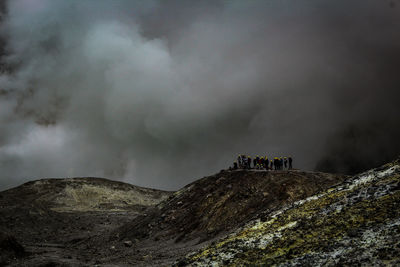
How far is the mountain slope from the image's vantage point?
6215 mm

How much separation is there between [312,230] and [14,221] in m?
63.8

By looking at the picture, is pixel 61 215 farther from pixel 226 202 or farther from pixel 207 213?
pixel 226 202

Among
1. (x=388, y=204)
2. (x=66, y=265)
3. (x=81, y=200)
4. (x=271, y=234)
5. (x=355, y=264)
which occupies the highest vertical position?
(x=81, y=200)

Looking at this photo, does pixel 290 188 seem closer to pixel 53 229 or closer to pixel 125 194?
pixel 53 229

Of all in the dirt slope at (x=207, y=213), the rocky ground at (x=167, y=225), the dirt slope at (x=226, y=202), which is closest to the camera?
the rocky ground at (x=167, y=225)

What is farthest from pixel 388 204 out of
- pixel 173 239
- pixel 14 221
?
pixel 14 221

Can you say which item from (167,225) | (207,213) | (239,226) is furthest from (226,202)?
(239,226)

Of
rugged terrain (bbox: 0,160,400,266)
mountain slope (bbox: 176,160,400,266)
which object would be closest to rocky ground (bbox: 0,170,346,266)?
rugged terrain (bbox: 0,160,400,266)

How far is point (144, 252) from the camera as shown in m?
27.7

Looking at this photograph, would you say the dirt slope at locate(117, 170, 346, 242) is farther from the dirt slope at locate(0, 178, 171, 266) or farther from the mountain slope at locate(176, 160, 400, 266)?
the mountain slope at locate(176, 160, 400, 266)

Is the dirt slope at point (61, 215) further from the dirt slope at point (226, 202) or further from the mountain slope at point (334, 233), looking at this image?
the mountain slope at point (334, 233)

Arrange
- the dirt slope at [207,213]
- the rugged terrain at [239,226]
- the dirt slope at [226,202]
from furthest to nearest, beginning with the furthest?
the dirt slope at [226,202]
the dirt slope at [207,213]
the rugged terrain at [239,226]

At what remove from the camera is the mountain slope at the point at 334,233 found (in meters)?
6.21

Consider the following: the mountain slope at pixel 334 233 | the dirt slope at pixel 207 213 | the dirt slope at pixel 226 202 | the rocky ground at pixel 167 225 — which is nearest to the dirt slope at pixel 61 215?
the rocky ground at pixel 167 225
